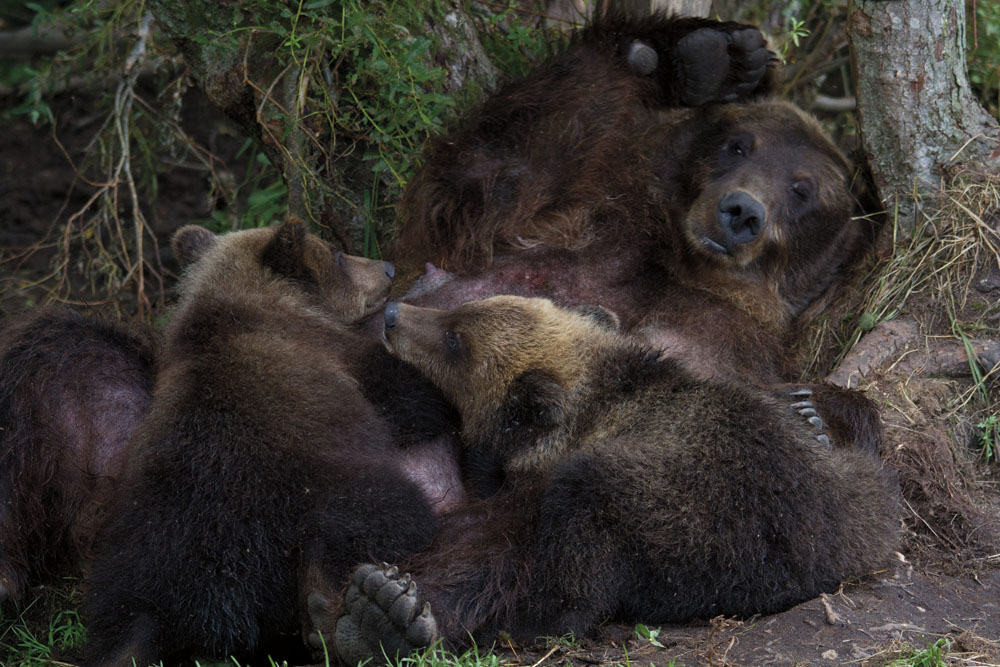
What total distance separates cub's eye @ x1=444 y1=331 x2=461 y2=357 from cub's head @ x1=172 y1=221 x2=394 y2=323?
58 centimetres

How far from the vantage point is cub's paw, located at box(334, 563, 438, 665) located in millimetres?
3607

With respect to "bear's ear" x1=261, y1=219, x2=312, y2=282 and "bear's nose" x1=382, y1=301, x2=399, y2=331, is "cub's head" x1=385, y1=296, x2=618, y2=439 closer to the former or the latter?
"bear's nose" x1=382, y1=301, x2=399, y2=331

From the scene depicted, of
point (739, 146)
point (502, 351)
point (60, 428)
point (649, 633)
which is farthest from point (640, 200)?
point (60, 428)

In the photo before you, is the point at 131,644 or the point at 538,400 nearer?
the point at 131,644

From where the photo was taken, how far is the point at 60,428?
4.50m

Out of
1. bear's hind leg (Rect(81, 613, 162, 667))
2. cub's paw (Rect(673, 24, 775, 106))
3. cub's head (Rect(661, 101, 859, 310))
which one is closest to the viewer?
bear's hind leg (Rect(81, 613, 162, 667))

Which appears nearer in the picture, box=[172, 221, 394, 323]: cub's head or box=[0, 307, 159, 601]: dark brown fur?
box=[0, 307, 159, 601]: dark brown fur

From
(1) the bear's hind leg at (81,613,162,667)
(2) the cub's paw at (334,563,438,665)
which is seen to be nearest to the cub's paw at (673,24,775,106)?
(2) the cub's paw at (334,563,438,665)

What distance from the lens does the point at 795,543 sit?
4027 mm

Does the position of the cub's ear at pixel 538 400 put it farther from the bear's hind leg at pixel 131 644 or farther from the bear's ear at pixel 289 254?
the bear's hind leg at pixel 131 644

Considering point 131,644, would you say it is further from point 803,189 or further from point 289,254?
point 803,189

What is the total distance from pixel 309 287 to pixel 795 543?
2415 mm

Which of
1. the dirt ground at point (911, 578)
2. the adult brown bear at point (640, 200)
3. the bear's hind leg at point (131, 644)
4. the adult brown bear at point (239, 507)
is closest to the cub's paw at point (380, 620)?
the adult brown bear at point (239, 507)

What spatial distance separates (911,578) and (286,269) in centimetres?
300
